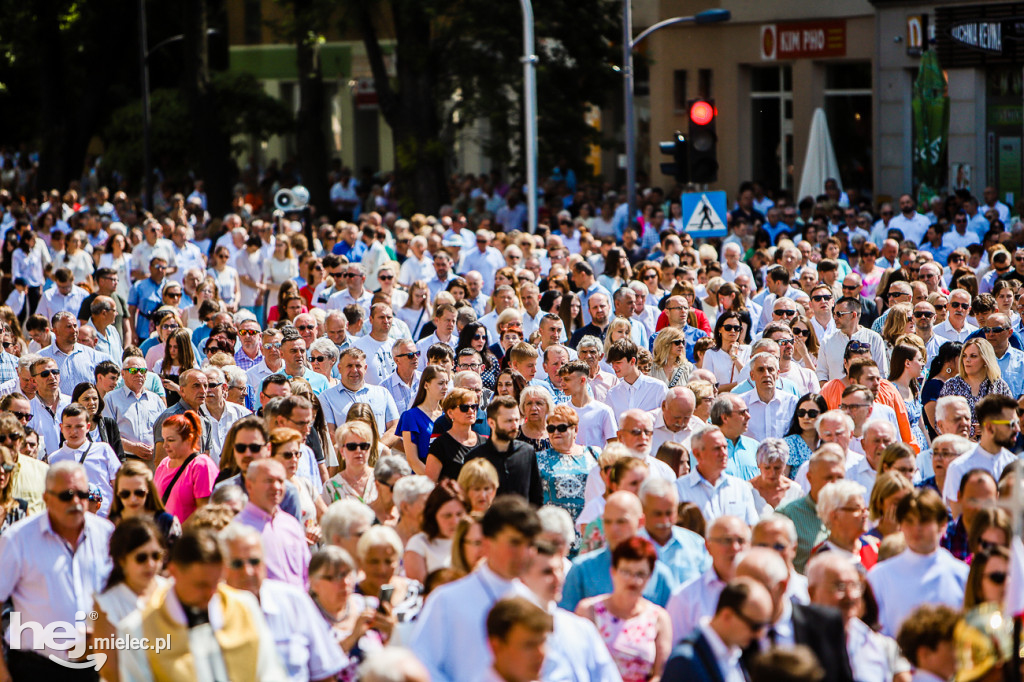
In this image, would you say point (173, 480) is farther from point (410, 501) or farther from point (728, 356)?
point (728, 356)

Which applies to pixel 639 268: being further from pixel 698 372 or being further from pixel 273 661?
pixel 273 661

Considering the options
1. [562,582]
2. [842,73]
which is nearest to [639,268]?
[562,582]

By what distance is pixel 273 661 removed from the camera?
5898 millimetres

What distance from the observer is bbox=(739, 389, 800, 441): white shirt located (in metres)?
10.7

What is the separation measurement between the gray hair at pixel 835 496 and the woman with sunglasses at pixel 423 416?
10.1 feet

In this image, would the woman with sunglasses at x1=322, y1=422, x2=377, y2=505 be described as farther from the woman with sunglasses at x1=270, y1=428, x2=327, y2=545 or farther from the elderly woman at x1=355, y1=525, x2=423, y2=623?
the elderly woman at x1=355, y1=525, x2=423, y2=623

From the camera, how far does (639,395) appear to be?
36.7 feet

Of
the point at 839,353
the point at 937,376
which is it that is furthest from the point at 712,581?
the point at 839,353

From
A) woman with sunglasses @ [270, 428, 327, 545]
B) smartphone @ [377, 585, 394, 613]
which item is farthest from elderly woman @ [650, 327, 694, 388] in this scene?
smartphone @ [377, 585, 394, 613]

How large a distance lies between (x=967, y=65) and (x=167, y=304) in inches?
727

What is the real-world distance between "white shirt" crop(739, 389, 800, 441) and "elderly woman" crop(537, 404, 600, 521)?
6.39ft

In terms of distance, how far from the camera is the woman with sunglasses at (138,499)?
7543mm

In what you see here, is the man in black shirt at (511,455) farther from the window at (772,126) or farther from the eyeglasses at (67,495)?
the window at (772,126)

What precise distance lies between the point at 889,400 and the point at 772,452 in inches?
88.5
